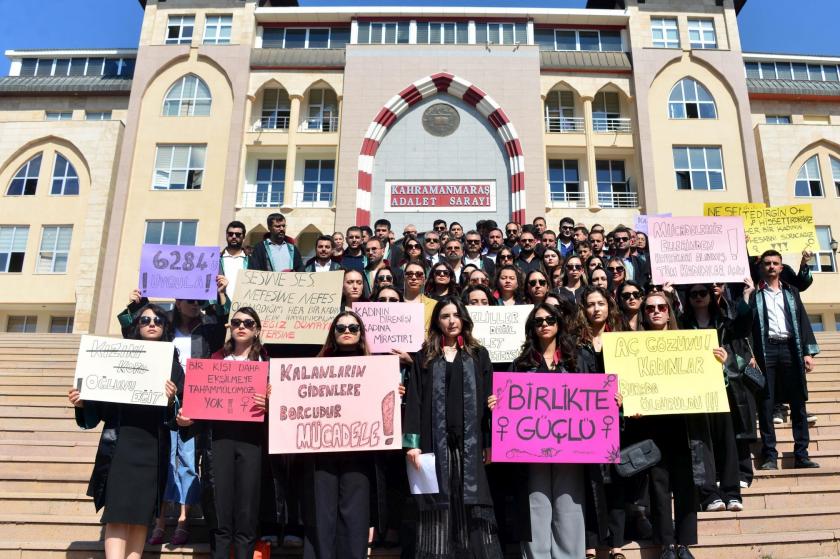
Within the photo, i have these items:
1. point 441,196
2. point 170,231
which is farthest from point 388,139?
point 170,231

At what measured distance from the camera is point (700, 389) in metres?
4.98

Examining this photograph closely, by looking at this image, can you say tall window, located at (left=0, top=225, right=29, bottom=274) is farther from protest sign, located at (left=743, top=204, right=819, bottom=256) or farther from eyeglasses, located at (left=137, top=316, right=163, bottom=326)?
protest sign, located at (left=743, top=204, right=819, bottom=256)

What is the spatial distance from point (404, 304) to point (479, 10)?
22.3 meters

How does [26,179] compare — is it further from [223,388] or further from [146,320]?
[223,388]

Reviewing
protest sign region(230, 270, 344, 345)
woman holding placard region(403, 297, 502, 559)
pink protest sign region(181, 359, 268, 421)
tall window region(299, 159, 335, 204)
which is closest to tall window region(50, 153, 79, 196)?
tall window region(299, 159, 335, 204)

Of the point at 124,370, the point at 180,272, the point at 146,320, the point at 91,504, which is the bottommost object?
the point at 91,504

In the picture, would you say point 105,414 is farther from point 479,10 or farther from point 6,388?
point 479,10

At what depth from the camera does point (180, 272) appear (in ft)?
23.5

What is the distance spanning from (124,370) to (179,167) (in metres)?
21.3

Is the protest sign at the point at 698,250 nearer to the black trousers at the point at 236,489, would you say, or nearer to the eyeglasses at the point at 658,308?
the eyeglasses at the point at 658,308

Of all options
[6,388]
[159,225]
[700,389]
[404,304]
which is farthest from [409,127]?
[700,389]

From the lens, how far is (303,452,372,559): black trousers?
4426mm

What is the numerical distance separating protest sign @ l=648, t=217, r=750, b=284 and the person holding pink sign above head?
4.70m

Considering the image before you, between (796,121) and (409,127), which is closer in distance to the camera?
(409,127)
